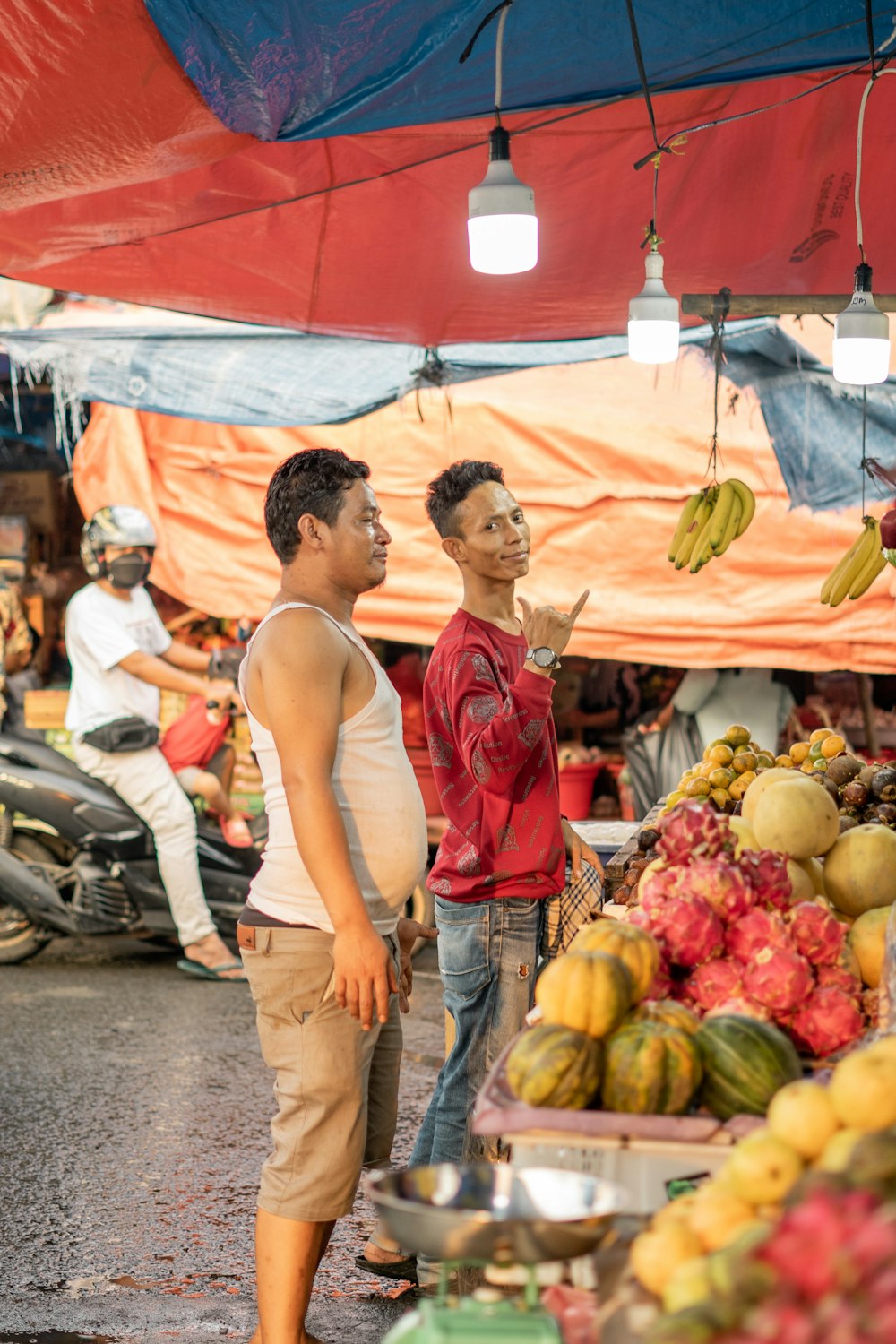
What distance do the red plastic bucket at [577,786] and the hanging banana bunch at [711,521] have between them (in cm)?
294

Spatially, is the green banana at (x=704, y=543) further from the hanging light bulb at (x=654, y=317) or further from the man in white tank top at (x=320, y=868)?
the man in white tank top at (x=320, y=868)

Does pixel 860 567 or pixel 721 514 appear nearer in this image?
pixel 860 567

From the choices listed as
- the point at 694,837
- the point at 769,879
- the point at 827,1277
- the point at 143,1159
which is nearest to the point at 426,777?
the point at 143,1159

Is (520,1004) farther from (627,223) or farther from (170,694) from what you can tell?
(170,694)

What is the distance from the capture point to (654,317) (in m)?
4.81

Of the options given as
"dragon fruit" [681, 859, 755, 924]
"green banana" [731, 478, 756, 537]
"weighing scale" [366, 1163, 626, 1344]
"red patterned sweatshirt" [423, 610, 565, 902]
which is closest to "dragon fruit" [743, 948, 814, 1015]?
"dragon fruit" [681, 859, 755, 924]

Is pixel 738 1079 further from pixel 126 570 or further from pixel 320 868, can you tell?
pixel 126 570

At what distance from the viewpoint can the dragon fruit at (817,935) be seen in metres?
2.54

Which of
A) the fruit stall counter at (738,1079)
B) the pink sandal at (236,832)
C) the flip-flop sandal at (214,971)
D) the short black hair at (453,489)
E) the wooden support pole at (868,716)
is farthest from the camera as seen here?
the wooden support pole at (868,716)

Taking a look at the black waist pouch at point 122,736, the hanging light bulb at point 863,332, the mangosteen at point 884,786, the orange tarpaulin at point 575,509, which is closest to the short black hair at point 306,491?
the mangosteen at point 884,786

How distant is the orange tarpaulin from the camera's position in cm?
723

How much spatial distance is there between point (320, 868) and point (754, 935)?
3.35ft

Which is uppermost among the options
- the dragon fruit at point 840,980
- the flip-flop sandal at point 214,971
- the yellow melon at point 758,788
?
the yellow melon at point 758,788

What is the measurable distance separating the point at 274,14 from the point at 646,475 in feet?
14.0
